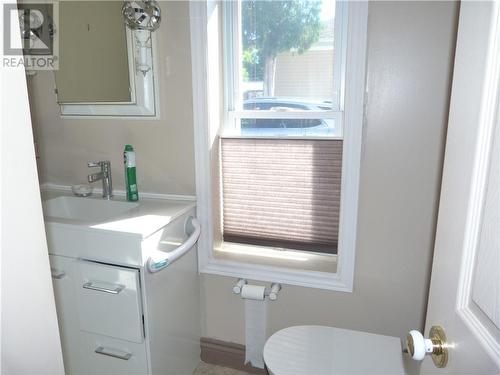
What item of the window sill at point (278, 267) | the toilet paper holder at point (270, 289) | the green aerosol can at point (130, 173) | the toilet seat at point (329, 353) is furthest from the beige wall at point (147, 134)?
the toilet seat at point (329, 353)

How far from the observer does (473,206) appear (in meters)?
0.53

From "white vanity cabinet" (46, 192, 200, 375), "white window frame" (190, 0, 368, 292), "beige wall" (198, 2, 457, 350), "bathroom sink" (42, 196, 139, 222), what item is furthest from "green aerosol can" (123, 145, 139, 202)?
"beige wall" (198, 2, 457, 350)

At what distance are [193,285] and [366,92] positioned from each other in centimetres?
118

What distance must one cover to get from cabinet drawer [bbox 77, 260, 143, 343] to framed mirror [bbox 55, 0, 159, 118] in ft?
2.43

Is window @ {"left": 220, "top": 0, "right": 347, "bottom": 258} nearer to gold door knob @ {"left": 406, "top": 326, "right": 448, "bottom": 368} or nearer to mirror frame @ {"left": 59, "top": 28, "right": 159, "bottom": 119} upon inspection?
mirror frame @ {"left": 59, "top": 28, "right": 159, "bottom": 119}

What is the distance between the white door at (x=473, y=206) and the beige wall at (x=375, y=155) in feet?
2.47

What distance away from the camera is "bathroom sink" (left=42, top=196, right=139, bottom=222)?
1.64 metres

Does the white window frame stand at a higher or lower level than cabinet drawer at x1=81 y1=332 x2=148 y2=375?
higher

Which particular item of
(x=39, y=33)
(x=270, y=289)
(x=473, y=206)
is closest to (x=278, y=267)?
(x=270, y=289)

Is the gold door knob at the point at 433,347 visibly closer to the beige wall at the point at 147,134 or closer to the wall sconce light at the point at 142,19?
the beige wall at the point at 147,134

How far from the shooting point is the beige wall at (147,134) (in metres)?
1.56

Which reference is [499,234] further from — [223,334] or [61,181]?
[61,181]

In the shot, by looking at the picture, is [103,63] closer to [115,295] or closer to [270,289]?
[115,295]

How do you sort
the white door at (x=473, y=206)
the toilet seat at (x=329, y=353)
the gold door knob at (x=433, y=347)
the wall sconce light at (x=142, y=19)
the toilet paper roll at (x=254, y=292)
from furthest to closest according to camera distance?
the toilet paper roll at (x=254, y=292) < the wall sconce light at (x=142, y=19) < the toilet seat at (x=329, y=353) < the gold door knob at (x=433, y=347) < the white door at (x=473, y=206)
